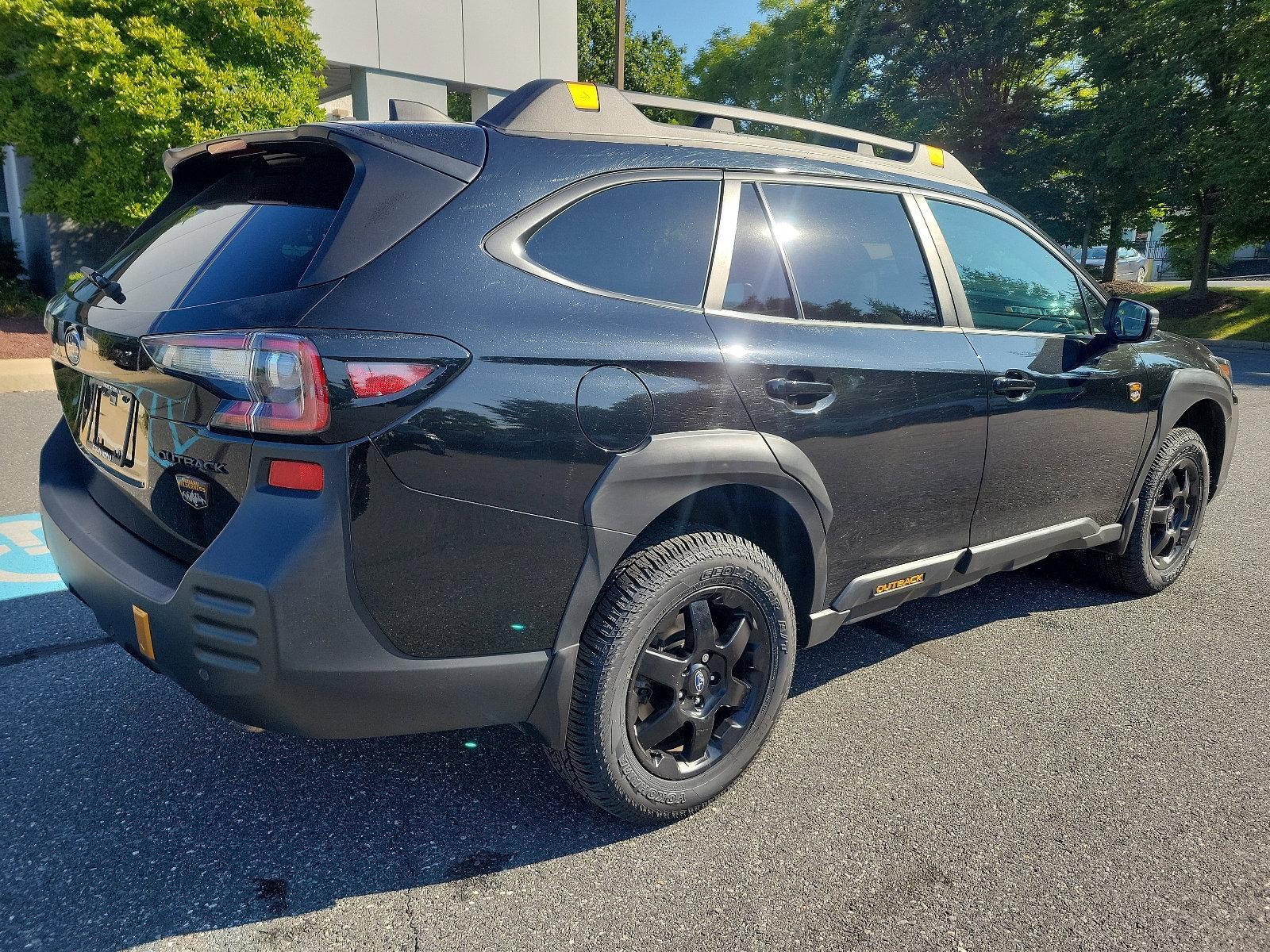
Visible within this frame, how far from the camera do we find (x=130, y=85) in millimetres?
10836

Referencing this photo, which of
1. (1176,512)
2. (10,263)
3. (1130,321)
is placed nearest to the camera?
(1130,321)

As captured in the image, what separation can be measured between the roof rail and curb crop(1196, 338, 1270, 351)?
17.7 meters

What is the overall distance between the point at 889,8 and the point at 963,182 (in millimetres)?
31172

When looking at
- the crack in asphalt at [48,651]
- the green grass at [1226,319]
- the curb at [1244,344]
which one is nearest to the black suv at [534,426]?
the crack in asphalt at [48,651]

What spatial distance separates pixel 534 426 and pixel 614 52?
34.6 metres

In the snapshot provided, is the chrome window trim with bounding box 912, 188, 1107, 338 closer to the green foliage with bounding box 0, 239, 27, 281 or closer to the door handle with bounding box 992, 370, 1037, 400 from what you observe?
the door handle with bounding box 992, 370, 1037, 400

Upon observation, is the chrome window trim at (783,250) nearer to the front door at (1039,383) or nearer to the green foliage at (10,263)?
the front door at (1039,383)

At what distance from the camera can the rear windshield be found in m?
2.05

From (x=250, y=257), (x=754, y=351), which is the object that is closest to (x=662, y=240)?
(x=754, y=351)

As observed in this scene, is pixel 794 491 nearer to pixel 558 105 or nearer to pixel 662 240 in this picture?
pixel 662 240

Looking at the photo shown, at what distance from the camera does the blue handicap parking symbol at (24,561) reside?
3891 millimetres

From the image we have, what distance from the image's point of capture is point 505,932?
2006mm

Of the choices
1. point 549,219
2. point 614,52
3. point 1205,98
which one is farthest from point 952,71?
point 549,219

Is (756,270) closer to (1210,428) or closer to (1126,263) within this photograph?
(1210,428)
